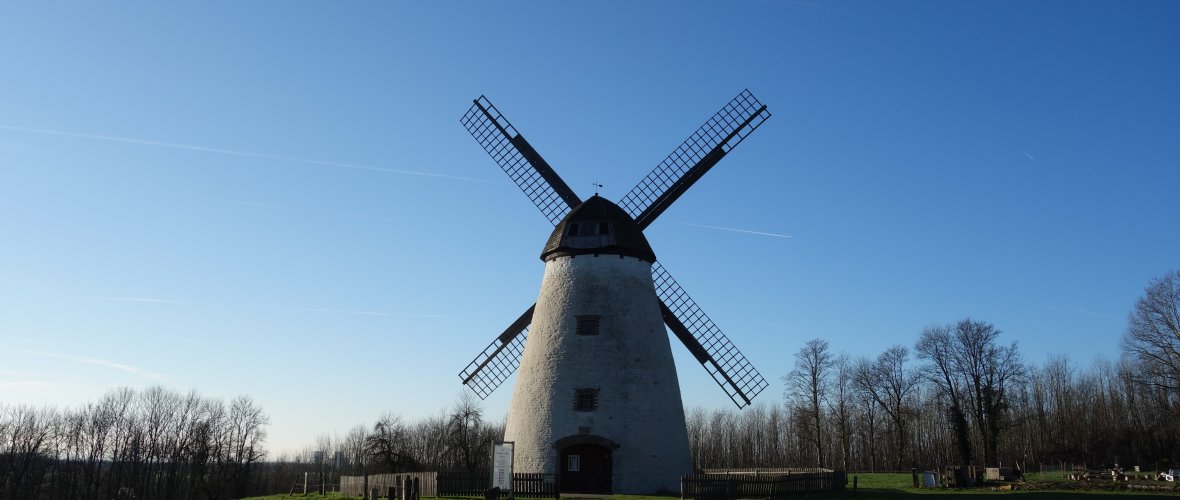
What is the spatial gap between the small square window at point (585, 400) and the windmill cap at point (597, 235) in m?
4.59

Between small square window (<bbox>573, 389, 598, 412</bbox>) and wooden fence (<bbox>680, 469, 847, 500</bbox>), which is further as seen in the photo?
small square window (<bbox>573, 389, 598, 412</bbox>)

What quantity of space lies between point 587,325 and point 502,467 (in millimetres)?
5981

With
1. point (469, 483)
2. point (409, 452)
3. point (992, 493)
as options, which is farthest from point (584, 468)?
point (409, 452)

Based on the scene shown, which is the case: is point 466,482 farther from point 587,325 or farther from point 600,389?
point 587,325

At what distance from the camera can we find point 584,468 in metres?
24.6

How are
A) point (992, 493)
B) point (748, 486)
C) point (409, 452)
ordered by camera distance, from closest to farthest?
point (748, 486) < point (992, 493) < point (409, 452)

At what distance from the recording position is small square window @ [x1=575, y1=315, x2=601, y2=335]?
25.5 meters

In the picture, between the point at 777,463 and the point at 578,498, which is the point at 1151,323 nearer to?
the point at 578,498

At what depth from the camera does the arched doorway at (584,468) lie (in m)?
24.5

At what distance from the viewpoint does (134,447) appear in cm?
6700

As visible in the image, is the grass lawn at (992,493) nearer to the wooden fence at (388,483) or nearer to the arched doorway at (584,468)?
the wooden fence at (388,483)

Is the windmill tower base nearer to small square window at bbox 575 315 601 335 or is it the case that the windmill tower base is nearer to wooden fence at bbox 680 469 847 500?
small square window at bbox 575 315 601 335

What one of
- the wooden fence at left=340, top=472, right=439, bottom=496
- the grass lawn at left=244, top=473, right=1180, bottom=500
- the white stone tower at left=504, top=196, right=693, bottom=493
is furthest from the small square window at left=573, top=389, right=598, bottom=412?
the wooden fence at left=340, top=472, right=439, bottom=496

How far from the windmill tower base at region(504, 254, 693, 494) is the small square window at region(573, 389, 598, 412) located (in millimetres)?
31
